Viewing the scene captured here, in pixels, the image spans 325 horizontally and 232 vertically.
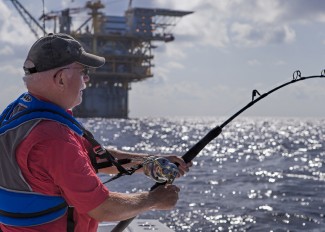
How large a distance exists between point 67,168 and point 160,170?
2.36 ft

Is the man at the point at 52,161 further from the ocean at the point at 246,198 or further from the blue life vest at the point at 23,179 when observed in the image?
the ocean at the point at 246,198

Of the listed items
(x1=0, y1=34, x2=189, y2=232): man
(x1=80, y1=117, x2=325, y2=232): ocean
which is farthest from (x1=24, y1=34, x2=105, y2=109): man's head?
(x1=80, y1=117, x2=325, y2=232): ocean

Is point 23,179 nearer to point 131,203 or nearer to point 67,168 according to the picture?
point 67,168

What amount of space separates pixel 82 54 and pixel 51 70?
187mm

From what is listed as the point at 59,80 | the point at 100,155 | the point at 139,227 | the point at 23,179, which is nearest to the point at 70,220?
the point at 23,179

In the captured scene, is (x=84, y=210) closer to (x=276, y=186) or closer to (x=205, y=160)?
(x=276, y=186)

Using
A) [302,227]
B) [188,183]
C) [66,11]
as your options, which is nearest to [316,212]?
[302,227]

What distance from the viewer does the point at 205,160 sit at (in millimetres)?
29812

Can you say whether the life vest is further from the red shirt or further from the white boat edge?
the white boat edge

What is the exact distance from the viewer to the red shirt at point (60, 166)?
8.16 feet

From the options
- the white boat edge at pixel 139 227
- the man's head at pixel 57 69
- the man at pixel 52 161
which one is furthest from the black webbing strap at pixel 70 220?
the white boat edge at pixel 139 227

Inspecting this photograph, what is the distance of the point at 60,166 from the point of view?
8.13 ft

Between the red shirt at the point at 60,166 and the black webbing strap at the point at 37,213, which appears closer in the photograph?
the red shirt at the point at 60,166

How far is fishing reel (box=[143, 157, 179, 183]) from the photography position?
3.04 meters
